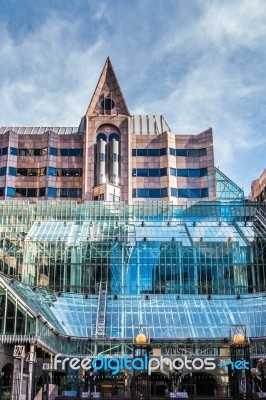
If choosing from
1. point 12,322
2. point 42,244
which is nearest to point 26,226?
point 42,244

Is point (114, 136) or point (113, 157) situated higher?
point (114, 136)

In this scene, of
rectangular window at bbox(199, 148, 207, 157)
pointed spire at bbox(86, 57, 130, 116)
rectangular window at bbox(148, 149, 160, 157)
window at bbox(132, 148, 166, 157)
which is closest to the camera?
rectangular window at bbox(199, 148, 207, 157)

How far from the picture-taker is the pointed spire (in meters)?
90.1

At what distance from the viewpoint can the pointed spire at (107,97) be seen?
90062 mm

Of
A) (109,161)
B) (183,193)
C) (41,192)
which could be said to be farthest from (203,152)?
(41,192)

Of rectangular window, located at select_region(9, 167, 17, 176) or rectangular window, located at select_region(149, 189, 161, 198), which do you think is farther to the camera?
rectangular window, located at select_region(9, 167, 17, 176)

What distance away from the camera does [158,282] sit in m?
61.7

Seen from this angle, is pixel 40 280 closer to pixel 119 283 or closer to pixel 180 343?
pixel 119 283

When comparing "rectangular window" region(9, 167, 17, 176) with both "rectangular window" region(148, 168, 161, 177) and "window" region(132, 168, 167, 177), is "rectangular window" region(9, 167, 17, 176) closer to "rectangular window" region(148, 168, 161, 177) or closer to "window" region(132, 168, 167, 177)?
Answer: "window" region(132, 168, 167, 177)

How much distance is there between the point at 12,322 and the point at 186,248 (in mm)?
28926

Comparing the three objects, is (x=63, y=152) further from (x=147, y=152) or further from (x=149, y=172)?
(x=149, y=172)

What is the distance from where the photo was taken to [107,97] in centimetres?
9150

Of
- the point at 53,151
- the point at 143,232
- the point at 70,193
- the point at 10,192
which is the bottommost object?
the point at 143,232

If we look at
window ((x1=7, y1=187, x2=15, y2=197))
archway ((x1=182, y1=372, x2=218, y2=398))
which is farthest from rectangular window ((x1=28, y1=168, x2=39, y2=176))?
archway ((x1=182, y1=372, x2=218, y2=398))
